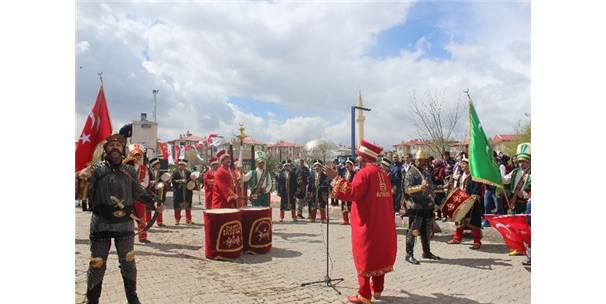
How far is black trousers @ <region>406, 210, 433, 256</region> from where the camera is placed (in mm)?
7886

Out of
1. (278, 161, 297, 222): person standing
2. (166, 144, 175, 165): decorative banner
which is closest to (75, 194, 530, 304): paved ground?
(278, 161, 297, 222): person standing

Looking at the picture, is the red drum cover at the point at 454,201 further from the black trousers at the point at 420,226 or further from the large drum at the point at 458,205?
the black trousers at the point at 420,226

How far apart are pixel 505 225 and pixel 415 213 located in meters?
1.60

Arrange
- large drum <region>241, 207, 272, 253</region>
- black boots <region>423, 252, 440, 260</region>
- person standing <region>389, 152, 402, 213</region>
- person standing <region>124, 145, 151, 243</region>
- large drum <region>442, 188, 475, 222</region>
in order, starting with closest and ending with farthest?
person standing <region>124, 145, 151, 243</region>
black boots <region>423, 252, 440, 260</region>
large drum <region>241, 207, 272, 253</region>
large drum <region>442, 188, 475, 222</region>
person standing <region>389, 152, 402, 213</region>

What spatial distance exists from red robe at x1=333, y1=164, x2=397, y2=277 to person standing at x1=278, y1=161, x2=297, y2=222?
8854mm

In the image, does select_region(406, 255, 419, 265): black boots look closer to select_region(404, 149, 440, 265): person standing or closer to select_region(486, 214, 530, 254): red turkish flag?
select_region(404, 149, 440, 265): person standing

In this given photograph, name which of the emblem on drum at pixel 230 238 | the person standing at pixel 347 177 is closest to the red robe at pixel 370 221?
the emblem on drum at pixel 230 238

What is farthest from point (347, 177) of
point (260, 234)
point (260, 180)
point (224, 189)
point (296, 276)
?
point (296, 276)

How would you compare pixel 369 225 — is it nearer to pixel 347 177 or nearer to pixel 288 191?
pixel 347 177

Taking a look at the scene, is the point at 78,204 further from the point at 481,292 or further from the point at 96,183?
the point at 481,292

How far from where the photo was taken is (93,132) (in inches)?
241

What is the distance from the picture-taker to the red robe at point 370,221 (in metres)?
5.39

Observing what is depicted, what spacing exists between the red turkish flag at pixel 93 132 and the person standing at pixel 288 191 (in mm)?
8400

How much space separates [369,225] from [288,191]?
9238 mm
